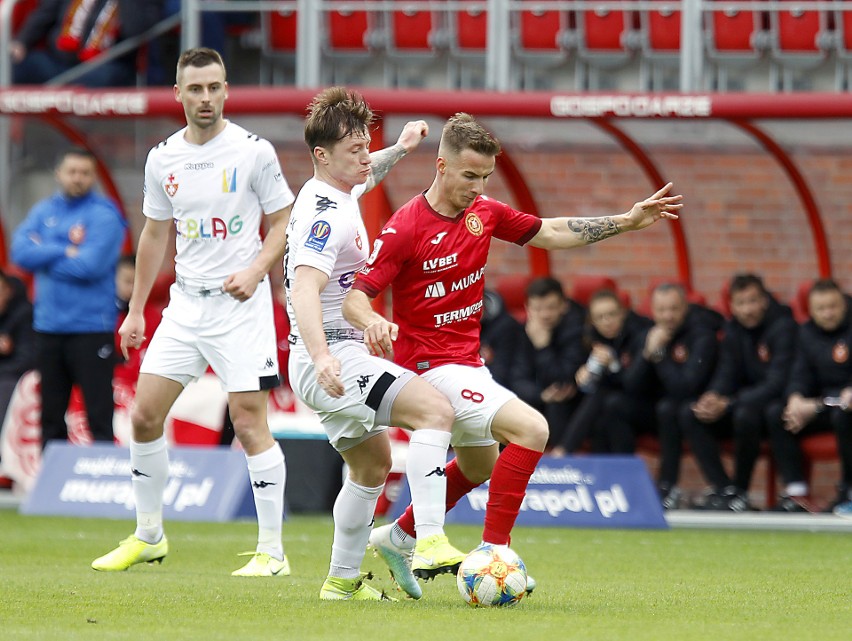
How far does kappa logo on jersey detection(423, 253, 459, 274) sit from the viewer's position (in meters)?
5.54

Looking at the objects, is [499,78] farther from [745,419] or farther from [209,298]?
[209,298]

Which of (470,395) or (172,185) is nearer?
(470,395)

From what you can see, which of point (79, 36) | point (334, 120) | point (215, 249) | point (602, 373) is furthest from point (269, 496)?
point (79, 36)

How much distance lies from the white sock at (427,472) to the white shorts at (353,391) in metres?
0.16

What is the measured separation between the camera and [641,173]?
11633mm

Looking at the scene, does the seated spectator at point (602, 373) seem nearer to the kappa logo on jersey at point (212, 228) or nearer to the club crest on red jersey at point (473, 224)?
the kappa logo on jersey at point (212, 228)

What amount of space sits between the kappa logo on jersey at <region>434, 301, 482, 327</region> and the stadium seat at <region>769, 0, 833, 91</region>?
725 cm

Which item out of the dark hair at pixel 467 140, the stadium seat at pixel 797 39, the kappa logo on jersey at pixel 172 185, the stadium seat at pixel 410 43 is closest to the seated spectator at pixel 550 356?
the stadium seat at pixel 797 39

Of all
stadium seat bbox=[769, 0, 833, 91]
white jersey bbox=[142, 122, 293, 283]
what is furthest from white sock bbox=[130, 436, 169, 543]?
stadium seat bbox=[769, 0, 833, 91]

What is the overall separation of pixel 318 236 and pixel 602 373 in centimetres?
528

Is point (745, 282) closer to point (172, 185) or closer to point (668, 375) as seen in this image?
point (668, 375)

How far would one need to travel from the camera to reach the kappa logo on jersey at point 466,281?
5590 millimetres

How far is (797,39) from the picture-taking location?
39.9 feet

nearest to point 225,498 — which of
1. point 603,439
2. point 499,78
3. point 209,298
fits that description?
point 603,439
